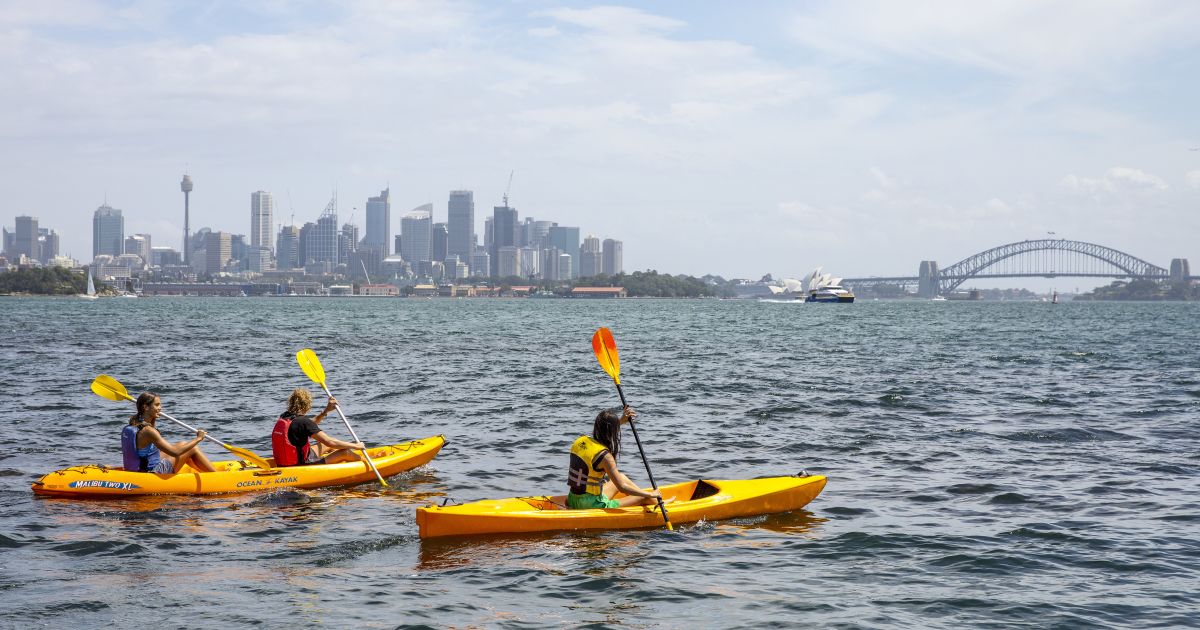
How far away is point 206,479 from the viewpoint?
492 inches

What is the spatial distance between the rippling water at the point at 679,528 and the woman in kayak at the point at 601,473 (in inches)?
14.4

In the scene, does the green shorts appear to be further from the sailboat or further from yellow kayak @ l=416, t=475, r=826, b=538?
the sailboat

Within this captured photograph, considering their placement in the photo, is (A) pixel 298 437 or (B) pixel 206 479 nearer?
(B) pixel 206 479

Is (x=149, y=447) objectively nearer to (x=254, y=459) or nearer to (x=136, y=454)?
(x=136, y=454)

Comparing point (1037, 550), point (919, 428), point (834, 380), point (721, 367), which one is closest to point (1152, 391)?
point (834, 380)

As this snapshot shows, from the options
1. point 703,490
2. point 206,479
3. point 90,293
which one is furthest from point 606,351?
point 90,293

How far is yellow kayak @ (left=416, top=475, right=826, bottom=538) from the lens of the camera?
10352mm

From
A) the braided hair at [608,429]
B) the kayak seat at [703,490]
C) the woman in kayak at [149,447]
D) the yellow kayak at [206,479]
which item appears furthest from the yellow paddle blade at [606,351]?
the woman in kayak at [149,447]

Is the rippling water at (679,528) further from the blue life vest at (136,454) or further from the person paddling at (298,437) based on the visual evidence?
the person paddling at (298,437)

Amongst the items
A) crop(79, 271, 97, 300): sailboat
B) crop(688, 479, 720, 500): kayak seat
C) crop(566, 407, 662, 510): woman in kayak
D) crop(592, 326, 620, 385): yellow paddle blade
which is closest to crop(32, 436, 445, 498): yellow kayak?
crop(592, 326, 620, 385): yellow paddle blade

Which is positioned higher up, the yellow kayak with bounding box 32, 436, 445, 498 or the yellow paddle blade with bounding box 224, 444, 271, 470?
the yellow paddle blade with bounding box 224, 444, 271, 470

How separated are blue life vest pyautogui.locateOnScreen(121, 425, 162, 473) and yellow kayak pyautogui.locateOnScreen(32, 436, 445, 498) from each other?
166mm

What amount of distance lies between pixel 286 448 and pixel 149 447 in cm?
159

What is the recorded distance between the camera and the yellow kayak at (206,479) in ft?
39.7
